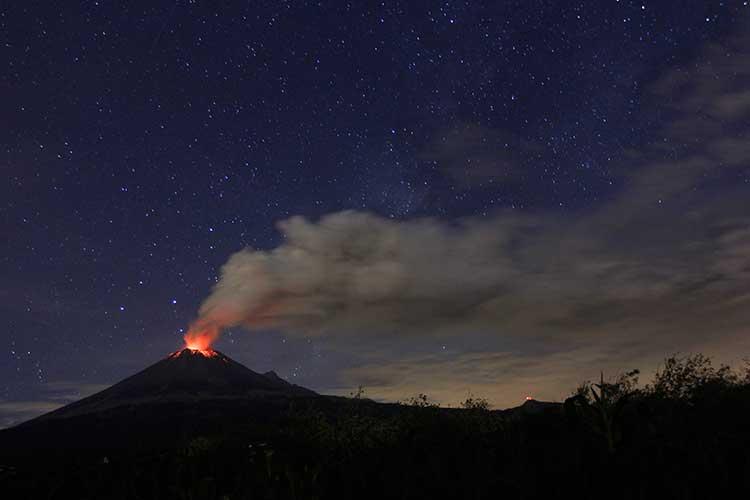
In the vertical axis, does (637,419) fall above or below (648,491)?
above

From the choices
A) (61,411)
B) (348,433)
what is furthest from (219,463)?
(61,411)

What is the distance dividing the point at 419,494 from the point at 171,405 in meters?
171

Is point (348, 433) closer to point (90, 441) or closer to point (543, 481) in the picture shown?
point (543, 481)

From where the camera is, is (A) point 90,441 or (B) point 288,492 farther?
(A) point 90,441

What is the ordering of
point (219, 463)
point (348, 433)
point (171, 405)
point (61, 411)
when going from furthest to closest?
point (61, 411) → point (171, 405) → point (348, 433) → point (219, 463)

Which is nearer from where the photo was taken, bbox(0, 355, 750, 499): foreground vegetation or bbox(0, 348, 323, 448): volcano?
bbox(0, 355, 750, 499): foreground vegetation

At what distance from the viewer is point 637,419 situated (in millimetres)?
6020

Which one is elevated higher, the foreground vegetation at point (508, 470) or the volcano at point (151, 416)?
the volcano at point (151, 416)

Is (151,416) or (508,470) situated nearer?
(508,470)

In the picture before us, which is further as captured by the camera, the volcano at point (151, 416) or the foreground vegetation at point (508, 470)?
the volcano at point (151, 416)

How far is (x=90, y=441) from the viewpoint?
12306cm

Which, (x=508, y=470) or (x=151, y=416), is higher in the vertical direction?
(x=151, y=416)

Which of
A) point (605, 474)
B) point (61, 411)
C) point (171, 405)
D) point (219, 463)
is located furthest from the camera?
point (61, 411)

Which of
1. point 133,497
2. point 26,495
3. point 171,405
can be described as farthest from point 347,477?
point 171,405
